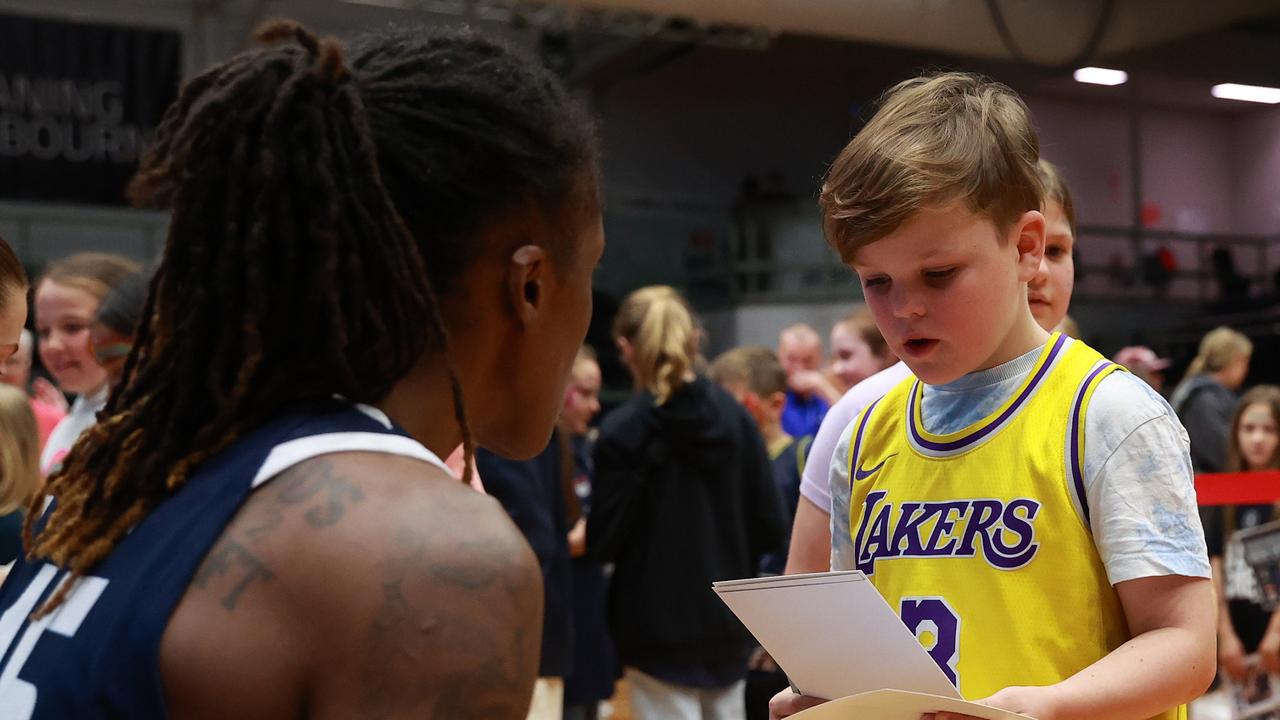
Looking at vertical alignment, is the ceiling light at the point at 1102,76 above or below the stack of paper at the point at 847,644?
above

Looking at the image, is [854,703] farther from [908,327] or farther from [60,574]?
[60,574]

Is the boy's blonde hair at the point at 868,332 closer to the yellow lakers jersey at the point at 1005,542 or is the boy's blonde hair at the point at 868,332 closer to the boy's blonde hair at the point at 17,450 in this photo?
the boy's blonde hair at the point at 17,450

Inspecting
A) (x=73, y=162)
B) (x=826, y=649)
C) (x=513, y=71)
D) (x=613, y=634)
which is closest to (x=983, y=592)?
Result: (x=826, y=649)

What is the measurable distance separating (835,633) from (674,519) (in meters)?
3.19

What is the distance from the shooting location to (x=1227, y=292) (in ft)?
55.9

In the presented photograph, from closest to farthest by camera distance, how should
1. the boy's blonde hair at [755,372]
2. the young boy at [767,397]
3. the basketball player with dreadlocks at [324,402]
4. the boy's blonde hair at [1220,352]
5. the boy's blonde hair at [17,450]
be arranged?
the basketball player with dreadlocks at [324,402] < the boy's blonde hair at [17,450] < the young boy at [767,397] < the boy's blonde hair at [755,372] < the boy's blonde hair at [1220,352]

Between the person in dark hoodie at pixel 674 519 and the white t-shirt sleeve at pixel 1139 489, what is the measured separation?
10.0ft

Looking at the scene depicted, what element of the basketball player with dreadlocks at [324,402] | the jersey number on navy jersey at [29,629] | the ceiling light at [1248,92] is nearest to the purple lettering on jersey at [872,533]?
the basketball player with dreadlocks at [324,402]

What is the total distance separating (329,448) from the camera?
103 centimetres

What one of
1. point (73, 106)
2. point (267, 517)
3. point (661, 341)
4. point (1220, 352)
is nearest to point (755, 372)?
point (661, 341)

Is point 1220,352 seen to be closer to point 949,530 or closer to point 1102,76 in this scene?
point 949,530

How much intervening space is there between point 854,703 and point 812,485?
60cm

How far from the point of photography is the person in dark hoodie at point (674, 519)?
4.54 metres

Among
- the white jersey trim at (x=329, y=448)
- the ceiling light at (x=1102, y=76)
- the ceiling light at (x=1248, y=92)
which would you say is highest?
the ceiling light at (x=1102, y=76)
